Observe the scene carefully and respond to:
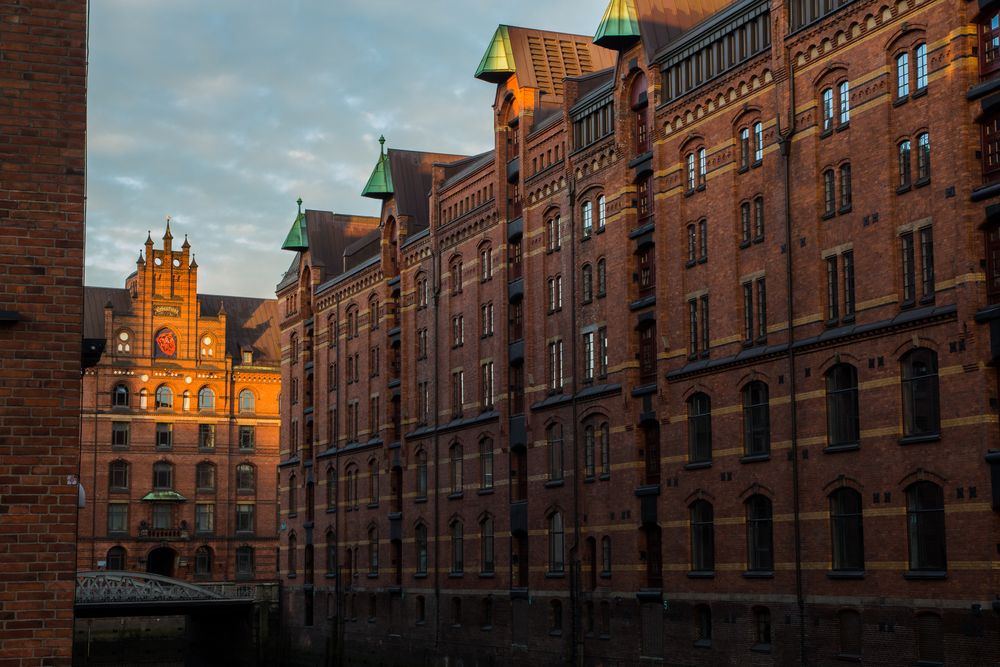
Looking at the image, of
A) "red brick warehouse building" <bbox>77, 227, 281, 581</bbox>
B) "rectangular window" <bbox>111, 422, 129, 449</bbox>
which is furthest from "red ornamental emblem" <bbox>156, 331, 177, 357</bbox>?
"rectangular window" <bbox>111, 422, 129, 449</bbox>

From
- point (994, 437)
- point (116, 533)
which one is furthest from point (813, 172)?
point (116, 533)

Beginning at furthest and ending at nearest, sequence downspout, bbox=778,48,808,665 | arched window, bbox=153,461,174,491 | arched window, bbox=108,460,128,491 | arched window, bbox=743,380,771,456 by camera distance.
Result: arched window, bbox=153,461,174,491, arched window, bbox=108,460,128,491, arched window, bbox=743,380,771,456, downspout, bbox=778,48,808,665

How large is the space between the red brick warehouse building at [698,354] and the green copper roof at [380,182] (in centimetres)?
12

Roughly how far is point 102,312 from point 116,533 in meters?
14.9

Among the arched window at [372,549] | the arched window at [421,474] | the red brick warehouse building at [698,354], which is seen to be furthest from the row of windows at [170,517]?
the arched window at [421,474]

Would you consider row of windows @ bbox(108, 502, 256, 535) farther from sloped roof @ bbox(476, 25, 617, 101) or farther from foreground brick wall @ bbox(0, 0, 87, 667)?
foreground brick wall @ bbox(0, 0, 87, 667)

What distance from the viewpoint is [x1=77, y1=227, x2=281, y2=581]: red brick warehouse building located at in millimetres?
93250

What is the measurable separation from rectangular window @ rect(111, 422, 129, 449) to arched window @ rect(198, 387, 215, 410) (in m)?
5.12

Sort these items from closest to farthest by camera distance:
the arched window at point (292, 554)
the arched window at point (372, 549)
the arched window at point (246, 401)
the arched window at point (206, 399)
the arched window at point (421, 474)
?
the arched window at point (421, 474), the arched window at point (372, 549), the arched window at point (292, 554), the arched window at point (206, 399), the arched window at point (246, 401)

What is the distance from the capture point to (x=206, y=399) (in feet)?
320

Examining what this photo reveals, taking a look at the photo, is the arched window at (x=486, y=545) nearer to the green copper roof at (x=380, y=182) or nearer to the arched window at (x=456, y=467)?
the arched window at (x=456, y=467)

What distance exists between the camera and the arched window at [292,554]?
7818 cm

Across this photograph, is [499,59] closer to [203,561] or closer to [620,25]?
[620,25]

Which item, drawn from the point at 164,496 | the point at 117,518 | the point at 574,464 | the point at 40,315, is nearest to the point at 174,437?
the point at 164,496
